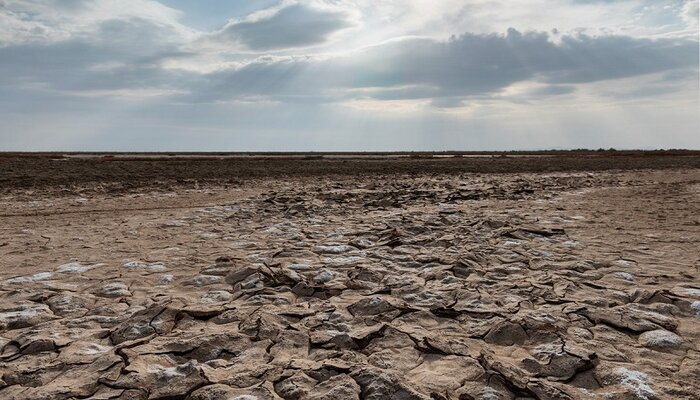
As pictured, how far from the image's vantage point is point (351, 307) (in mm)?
4129

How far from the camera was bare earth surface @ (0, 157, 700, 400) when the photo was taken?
9.36ft

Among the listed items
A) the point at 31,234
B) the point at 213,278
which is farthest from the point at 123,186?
the point at 213,278

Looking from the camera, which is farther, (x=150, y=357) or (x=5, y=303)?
(x=5, y=303)

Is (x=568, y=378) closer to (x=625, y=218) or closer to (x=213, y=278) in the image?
(x=213, y=278)

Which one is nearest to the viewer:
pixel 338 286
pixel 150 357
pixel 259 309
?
pixel 150 357

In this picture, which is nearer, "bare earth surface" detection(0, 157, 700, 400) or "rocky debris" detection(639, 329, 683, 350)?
"bare earth surface" detection(0, 157, 700, 400)

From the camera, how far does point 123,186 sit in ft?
46.8

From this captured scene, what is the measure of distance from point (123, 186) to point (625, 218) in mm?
13188

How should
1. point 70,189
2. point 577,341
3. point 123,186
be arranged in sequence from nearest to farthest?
point 577,341
point 70,189
point 123,186

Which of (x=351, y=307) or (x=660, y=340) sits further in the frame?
(x=351, y=307)

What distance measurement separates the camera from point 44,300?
14.0ft

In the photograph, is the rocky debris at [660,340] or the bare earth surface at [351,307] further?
the rocky debris at [660,340]

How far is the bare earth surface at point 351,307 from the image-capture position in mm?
2852

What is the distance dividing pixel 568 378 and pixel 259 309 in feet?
7.88
